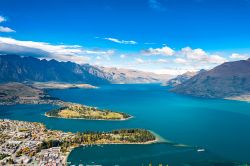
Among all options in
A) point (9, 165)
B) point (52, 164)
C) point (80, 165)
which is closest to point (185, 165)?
point (80, 165)

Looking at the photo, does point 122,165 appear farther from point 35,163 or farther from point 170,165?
point 35,163

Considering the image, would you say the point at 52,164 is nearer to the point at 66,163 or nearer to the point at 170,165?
the point at 66,163

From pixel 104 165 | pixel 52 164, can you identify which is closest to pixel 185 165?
pixel 104 165

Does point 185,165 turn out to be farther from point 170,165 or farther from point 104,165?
point 104,165

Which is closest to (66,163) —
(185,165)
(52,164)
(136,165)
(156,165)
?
(52,164)

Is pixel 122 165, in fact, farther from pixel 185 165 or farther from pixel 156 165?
pixel 185 165

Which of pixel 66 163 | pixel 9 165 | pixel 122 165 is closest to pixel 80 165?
pixel 66 163
